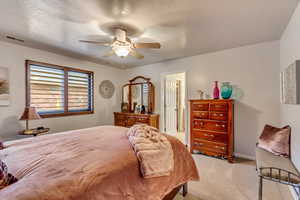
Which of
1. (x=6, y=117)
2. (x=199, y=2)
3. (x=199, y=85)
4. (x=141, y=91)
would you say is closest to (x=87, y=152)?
(x=199, y=2)

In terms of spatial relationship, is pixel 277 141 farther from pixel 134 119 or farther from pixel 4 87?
pixel 4 87

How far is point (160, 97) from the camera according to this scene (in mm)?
4594

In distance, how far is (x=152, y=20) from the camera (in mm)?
2129

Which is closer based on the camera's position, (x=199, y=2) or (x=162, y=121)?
(x=199, y=2)

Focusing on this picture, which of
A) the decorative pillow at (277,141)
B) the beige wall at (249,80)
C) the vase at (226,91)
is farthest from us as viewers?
the vase at (226,91)

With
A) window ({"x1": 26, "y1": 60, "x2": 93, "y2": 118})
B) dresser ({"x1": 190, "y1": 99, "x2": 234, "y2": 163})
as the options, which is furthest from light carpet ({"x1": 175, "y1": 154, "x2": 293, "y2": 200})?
window ({"x1": 26, "y1": 60, "x2": 93, "y2": 118})

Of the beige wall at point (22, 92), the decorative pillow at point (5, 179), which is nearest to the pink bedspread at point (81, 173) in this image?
the decorative pillow at point (5, 179)

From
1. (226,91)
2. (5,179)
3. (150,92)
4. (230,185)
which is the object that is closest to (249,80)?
(226,91)

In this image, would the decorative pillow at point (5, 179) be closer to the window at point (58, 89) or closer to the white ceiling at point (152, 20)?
the white ceiling at point (152, 20)

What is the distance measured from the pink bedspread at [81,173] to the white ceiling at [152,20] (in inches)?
65.3

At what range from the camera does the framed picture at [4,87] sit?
9.19 feet

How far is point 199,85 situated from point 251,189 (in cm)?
238

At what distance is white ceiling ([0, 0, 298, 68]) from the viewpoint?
178 cm

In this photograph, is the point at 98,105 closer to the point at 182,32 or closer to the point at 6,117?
the point at 6,117
